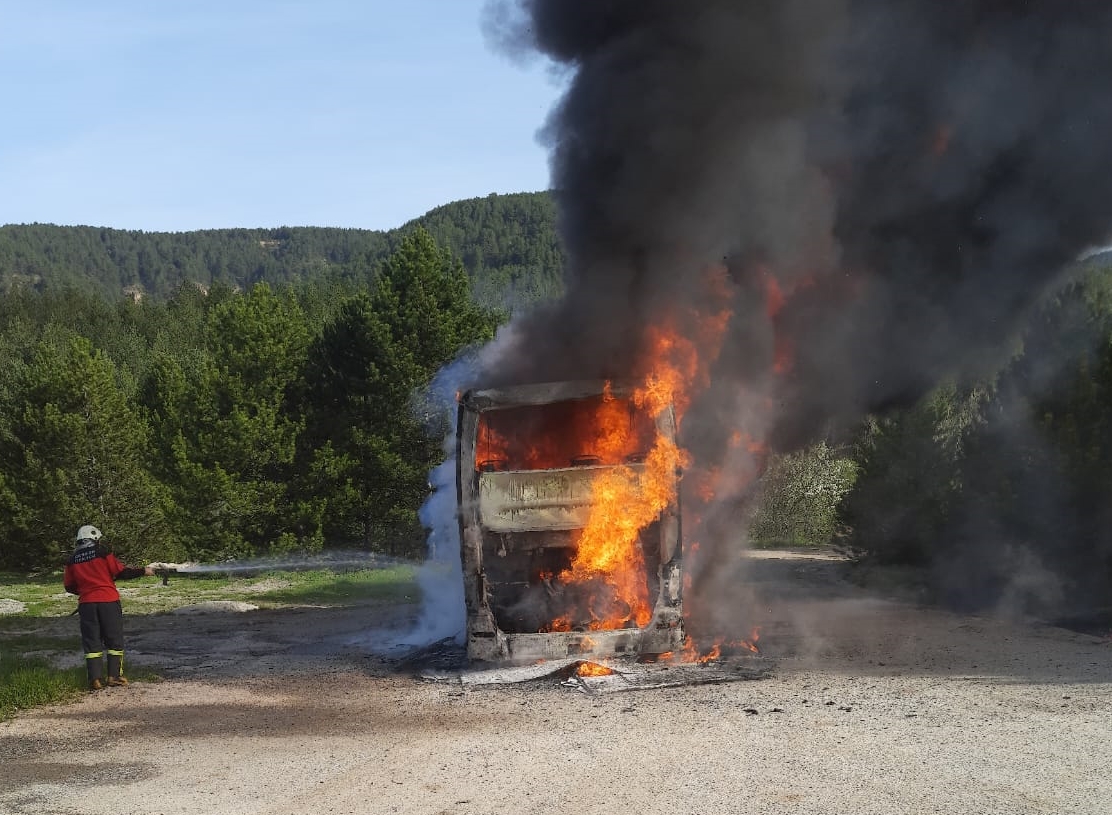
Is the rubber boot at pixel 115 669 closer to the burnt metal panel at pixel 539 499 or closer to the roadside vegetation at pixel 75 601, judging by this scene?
the roadside vegetation at pixel 75 601

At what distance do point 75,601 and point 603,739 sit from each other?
1445 cm

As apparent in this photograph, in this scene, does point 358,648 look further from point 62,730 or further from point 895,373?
point 895,373

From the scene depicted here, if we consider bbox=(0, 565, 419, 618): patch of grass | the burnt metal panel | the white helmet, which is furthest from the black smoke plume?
bbox=(0, 565, 419, 618): patch of grass

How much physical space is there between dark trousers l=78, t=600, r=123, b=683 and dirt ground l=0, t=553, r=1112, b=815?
0.46 metres

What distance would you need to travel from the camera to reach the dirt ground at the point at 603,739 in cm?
625

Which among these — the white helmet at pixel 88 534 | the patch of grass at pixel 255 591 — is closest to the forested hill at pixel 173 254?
the patch of grass at pixel 255 591

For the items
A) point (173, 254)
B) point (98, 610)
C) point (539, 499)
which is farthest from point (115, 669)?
point (173, 254)

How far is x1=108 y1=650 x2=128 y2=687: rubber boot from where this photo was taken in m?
10.3

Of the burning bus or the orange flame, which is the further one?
the burning bus

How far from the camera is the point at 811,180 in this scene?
1284cm

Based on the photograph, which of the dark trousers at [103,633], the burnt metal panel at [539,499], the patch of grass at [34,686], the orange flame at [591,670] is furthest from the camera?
the dark trousers at [103,633]

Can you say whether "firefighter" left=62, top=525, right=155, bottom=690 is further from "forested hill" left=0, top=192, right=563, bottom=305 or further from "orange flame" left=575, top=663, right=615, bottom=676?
"forested hill" left=0, top=192, right=563, bottom=305

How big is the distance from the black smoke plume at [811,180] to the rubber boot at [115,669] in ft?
16.6

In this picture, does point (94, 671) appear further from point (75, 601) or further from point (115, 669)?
point (75, 601)
